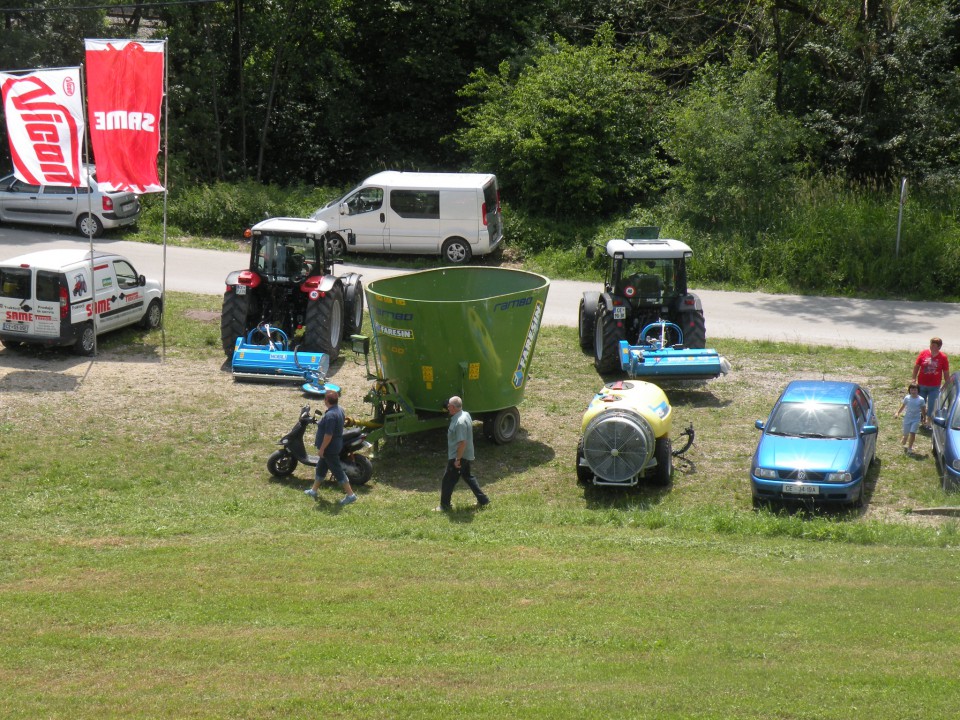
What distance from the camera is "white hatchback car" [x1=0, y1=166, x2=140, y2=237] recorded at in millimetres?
27328

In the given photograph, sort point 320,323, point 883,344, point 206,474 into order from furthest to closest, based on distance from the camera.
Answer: point 883,344 → point 320,323 → point 206,474

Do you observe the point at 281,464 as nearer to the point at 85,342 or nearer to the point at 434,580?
the point at 434,580

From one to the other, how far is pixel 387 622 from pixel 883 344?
1406cm

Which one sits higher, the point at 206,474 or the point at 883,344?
the point at 883,344

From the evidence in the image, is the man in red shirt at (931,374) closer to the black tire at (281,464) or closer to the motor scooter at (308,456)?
the motor scooter at (308,456)

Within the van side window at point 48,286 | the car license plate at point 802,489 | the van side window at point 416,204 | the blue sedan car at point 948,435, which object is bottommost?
the car license plate at point 802,489

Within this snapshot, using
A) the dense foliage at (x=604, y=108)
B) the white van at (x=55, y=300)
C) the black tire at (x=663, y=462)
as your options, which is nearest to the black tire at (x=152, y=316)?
the white van at (x=55, y=300)

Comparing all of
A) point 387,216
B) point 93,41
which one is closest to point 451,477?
point 93,41

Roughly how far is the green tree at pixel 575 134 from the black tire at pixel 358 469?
16.2 meters

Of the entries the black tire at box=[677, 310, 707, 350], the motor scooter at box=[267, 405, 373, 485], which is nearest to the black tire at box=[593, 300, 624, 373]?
the black tire at box=[677, 310, 707, 350]

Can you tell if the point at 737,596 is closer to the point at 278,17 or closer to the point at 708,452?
the point at 708,452

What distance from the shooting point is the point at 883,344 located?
20.3 metres

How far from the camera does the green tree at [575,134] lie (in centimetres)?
2852

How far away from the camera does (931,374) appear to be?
51.2ft
